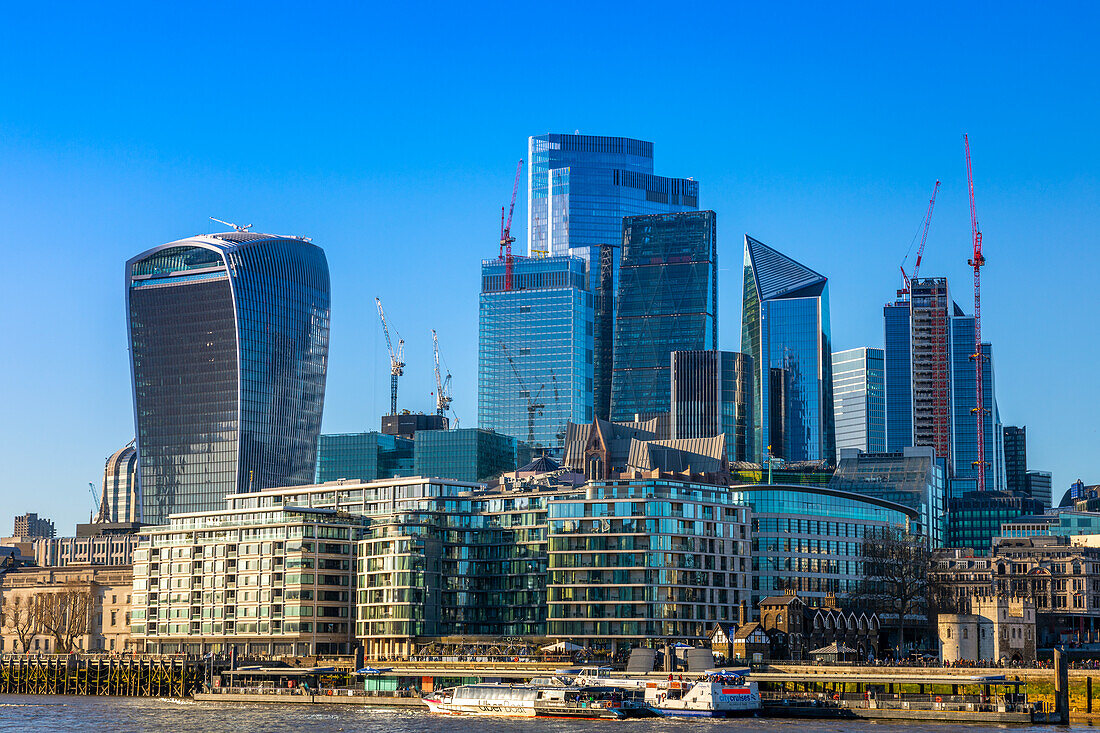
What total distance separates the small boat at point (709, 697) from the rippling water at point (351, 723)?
2436 millimetres

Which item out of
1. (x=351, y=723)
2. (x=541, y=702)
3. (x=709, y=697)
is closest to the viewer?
(x=351, y=723)

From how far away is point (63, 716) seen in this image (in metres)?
183

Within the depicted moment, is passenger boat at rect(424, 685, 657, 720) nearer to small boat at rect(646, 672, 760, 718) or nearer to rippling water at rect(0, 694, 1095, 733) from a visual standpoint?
rippling water at rect(0, 694, 1095, 733)

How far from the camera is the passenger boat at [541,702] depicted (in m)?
169

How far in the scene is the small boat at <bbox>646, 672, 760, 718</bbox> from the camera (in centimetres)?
16512

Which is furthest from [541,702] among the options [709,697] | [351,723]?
[351,723]

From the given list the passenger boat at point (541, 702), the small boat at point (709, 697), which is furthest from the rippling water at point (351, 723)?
the small boat at point (709, 697)

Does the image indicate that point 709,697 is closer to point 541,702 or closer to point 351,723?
point 541,702

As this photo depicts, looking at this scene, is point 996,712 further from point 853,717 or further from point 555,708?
point 555,708

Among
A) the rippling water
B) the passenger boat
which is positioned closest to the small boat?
the passenger boat

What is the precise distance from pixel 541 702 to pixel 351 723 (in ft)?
70.7

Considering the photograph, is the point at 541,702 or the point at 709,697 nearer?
the point at 709,697

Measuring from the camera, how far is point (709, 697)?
542ft

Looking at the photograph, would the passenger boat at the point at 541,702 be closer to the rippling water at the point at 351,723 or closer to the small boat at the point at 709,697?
the rippling water at the point at 351,723
